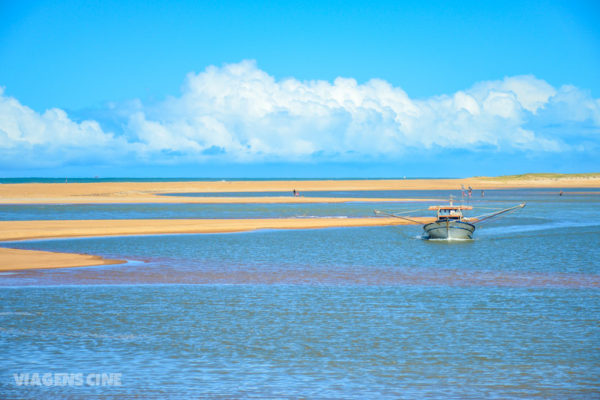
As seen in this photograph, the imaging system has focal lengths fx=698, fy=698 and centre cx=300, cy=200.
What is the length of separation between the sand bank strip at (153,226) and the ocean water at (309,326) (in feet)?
43.1

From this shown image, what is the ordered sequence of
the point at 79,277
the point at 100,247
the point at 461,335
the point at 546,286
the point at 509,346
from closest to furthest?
the point at 509,346, the point at 461,335, the point at 546,286, the point at 79,277, the point at 100,247

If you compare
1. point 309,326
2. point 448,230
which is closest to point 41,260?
point 309,326

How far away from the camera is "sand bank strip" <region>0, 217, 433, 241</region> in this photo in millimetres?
50969

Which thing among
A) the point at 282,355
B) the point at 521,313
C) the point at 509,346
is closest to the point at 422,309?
the point at 521,313

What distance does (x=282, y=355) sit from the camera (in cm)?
1730

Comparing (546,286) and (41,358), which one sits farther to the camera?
(546,286)

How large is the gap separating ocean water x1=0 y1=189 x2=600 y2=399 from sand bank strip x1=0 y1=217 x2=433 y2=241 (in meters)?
Answer: 13.1

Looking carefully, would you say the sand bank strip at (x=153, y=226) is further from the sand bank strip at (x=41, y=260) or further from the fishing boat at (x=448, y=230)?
the fishing boat at (x=448, y=230)

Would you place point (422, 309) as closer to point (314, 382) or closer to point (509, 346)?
point (509, 346)

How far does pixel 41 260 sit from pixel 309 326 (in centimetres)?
1984

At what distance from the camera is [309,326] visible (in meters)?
20.6

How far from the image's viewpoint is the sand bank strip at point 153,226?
50969 millimetres

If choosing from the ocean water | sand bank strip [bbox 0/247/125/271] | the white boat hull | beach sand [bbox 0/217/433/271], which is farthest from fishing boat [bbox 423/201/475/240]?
sand bank strip [bbox 0/247/125/271]

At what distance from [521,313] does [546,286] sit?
6247 millimetres
